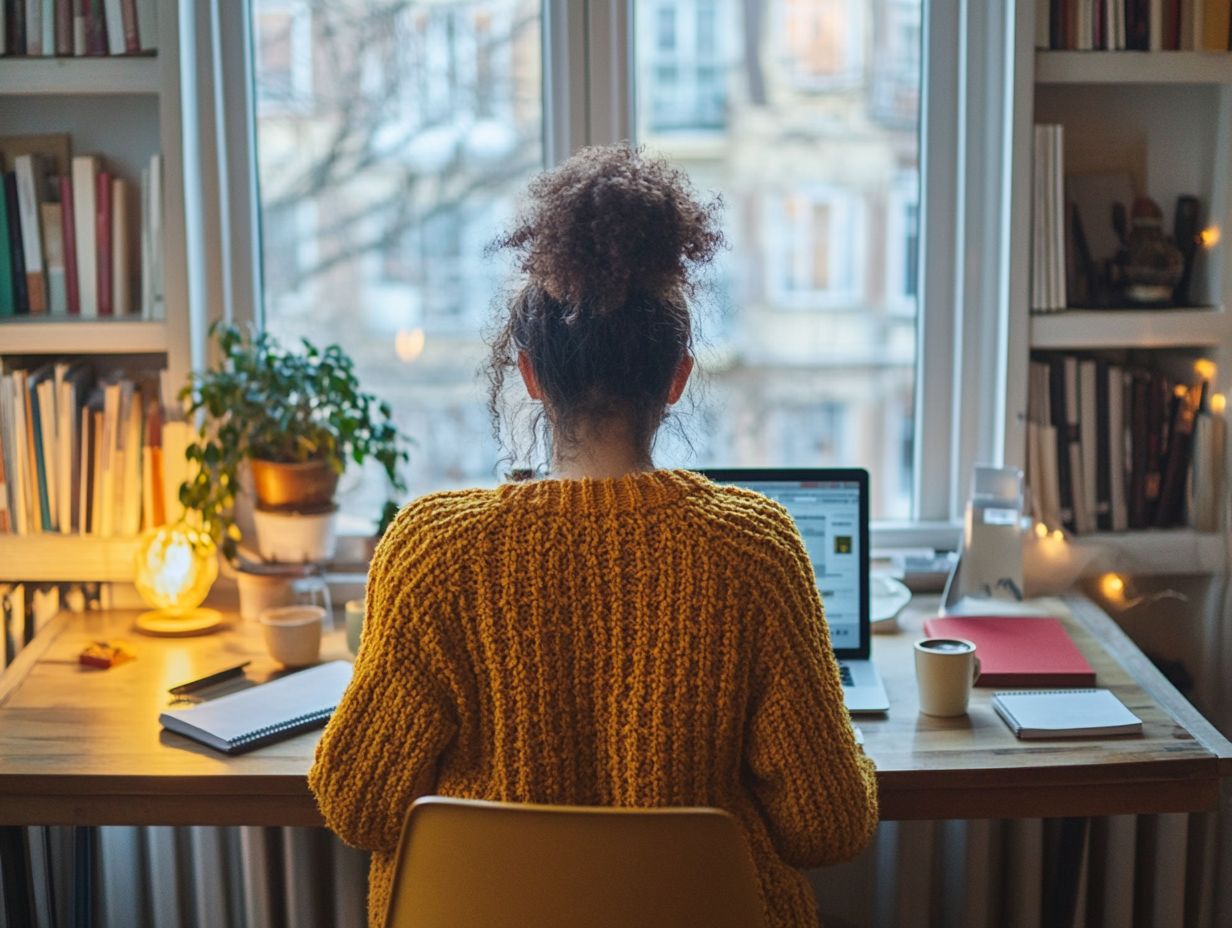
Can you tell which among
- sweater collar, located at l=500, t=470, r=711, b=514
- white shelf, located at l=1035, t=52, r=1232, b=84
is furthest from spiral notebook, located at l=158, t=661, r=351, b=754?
white shelf, located at l=1035, t=52, r=1232, b=84

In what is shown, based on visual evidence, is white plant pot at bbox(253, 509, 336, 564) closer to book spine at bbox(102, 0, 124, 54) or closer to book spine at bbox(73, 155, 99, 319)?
book spine at bbox(73, 155, 99, 319)

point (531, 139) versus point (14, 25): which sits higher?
point (14, 25)

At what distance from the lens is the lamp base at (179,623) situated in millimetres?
2154

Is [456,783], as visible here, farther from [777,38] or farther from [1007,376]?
[777,38]

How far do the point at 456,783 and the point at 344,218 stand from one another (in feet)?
4.45

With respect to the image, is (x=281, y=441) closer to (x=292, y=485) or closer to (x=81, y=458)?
(x=292, y=485)

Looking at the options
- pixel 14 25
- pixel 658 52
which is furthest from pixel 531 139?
pixel 14 25

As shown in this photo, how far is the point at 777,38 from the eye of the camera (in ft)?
7.77

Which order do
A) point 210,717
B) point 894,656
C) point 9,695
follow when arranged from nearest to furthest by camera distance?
1. point 210,717
2. point 9,695
3. point 894,656

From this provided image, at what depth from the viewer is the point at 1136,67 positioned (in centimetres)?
220

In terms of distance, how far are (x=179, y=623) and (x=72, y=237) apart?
0.67 meters

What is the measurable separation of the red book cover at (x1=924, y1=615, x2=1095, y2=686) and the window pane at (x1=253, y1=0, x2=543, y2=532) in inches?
35.3

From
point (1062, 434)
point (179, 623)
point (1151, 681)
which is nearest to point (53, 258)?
point (179, 623)

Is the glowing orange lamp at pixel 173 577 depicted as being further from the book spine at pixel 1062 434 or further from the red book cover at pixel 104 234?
the book spine at pixel 1062 434
